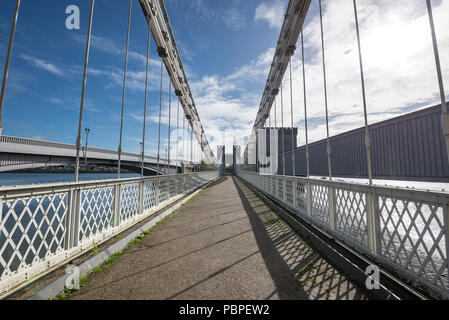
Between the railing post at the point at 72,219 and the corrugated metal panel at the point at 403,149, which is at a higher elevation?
the corrugated metal panel at the point at 403,149

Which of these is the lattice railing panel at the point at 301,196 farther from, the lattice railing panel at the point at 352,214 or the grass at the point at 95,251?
the grass at the point at 95,251

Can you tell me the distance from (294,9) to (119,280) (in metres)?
13.0

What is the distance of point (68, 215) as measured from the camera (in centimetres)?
305

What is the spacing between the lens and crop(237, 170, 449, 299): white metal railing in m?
2.17

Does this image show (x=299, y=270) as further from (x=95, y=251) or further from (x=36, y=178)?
(x=36, y=178)

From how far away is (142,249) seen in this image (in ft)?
12.3

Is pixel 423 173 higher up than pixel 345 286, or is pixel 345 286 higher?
pixel 423 173

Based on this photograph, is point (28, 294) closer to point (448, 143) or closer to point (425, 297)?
point (425, 297)

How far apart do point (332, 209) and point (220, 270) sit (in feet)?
8.94

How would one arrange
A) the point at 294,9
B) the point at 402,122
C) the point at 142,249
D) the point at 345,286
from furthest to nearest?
the point at 402,122 < the point at 294,9 < the point at 142,249 < the point at 345,286

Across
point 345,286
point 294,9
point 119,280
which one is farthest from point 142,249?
point 294,9

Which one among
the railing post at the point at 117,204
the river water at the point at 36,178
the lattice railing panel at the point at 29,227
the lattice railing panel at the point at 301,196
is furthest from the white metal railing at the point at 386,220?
the river water at the point at 36,178

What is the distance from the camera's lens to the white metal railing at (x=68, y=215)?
7.59 ft
